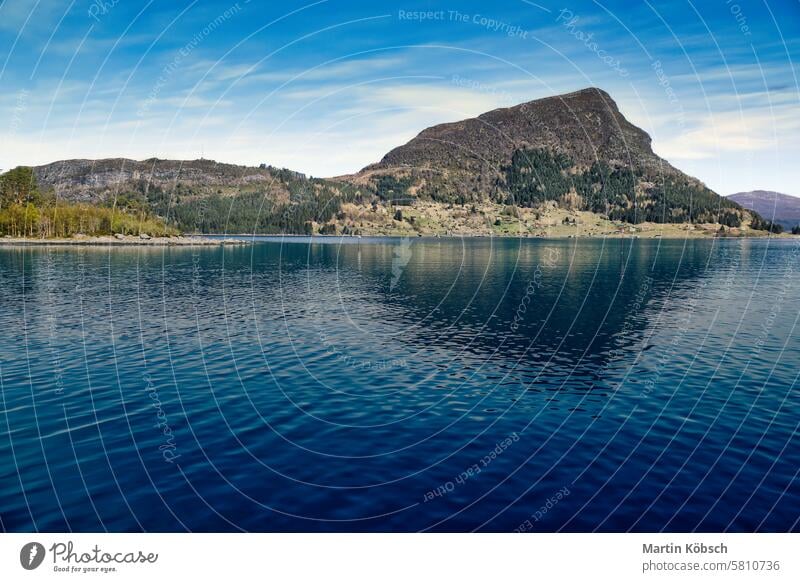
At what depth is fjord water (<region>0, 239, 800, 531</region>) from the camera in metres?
29.5

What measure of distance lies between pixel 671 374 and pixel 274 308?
224 feet

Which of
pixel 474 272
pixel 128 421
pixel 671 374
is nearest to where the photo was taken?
pixel 128 421

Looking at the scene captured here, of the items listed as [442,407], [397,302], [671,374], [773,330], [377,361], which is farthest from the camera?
[397,302]

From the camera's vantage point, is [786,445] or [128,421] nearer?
[786,445]

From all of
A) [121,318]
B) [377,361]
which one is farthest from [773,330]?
[121,318]

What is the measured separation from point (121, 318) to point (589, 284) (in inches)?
4426

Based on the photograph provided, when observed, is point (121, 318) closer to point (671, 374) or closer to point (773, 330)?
point (671, 374)

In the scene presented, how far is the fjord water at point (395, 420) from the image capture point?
2948 centimetres

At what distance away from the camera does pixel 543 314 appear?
99.1m

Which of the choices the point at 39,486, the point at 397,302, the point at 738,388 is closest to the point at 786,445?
the point at 738,388

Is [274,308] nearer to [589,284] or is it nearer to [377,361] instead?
[377,361]

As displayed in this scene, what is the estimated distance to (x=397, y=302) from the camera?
11525 cm

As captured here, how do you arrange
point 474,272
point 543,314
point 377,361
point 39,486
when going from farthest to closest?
point 474,272, point 543,314, point 377,361, point 39,486

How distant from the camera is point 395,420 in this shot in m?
43.8
